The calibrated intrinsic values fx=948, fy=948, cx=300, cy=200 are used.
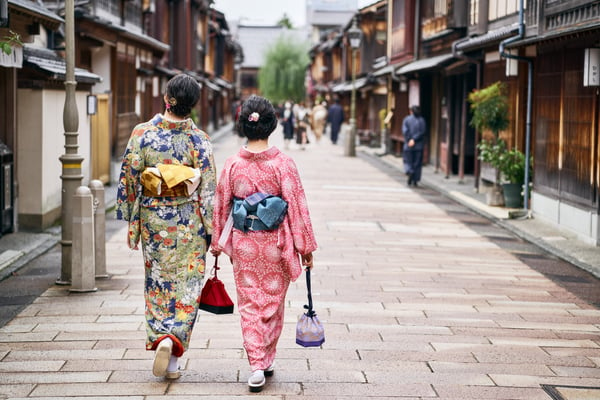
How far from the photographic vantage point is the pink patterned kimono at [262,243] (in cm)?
583

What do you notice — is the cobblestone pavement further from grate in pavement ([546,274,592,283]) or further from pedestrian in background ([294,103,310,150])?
pedestrian in background ([294,103,310,150])

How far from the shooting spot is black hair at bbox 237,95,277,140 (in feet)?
19.2

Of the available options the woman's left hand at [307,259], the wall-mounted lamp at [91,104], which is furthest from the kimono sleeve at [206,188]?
the wall-mounted lamp at [91,104]

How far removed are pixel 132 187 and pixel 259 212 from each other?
2.81 ft

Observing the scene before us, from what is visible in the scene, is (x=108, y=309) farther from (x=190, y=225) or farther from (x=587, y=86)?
(x=587, y=86)

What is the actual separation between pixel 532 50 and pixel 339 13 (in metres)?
75.3

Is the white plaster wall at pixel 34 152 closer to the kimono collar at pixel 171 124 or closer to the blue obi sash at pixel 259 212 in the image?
the kimono collar at pixel 171 124

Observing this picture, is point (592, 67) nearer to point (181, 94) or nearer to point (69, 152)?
point (69, 152)

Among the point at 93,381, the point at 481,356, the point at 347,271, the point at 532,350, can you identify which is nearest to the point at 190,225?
the point at 93,381

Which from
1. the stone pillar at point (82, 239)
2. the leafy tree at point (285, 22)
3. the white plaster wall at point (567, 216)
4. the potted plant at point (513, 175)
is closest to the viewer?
the stone pillar at point (82, 239)

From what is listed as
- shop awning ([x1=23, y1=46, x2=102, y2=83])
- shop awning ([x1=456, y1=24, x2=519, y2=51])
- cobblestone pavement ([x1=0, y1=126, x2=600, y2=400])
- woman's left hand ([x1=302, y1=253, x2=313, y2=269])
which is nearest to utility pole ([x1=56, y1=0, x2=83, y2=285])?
cobblestone pavement ([x1=0, y1=126, x2=600, y2=400])

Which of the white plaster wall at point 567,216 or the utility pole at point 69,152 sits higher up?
the utility pole at point 69,152

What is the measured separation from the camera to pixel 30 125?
1362 centimetres

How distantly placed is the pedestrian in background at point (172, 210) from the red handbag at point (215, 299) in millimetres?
64
